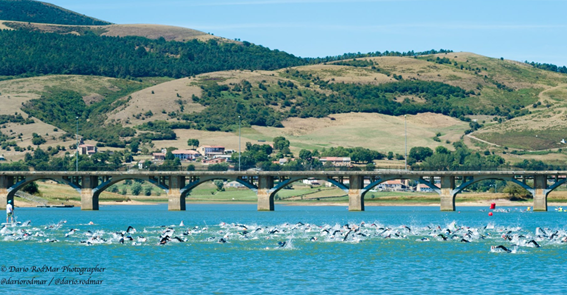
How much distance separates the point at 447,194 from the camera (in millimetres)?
124188

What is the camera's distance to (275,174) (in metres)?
124

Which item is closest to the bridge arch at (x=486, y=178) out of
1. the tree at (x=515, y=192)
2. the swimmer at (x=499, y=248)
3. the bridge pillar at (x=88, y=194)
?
the tree at (x=515, y=192)

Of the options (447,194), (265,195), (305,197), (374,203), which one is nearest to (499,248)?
(447,194)

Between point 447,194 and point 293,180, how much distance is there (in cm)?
2156

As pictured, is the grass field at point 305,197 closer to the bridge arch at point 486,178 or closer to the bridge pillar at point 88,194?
the bridge pillar at point 88,194

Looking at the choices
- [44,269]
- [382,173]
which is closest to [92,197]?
[382,173]

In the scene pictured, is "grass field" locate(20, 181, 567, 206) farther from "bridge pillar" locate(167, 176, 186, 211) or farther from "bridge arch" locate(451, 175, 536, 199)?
"bridge arch" locate(451, 175, 536, 199)

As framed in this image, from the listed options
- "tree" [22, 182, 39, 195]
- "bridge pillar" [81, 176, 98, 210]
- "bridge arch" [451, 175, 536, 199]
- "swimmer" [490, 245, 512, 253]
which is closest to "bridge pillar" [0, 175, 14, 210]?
"bridge pillar" [81, 176, 98, 210]

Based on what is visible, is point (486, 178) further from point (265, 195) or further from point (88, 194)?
point (88, 194)

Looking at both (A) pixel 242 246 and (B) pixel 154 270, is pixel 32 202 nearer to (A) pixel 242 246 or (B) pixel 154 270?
(A) pixel 242 246

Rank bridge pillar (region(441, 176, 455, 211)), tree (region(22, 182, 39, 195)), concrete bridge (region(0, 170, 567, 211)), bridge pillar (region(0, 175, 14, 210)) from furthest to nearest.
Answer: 1. tree (region(22, 182, 39, 195))
2. bridge pillar (region(0, 175, 14, 210))
3. bridge pillar (region(441, 176, 455, 211))
4. concrete bridge (region(0, 170, 567, 211))

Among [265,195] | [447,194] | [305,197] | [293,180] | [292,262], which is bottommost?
[292,262]

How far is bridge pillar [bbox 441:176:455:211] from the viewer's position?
124m

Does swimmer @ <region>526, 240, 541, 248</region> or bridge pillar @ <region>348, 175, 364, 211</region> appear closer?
swimmer @ <region>526, 240, 541, 248</region>
